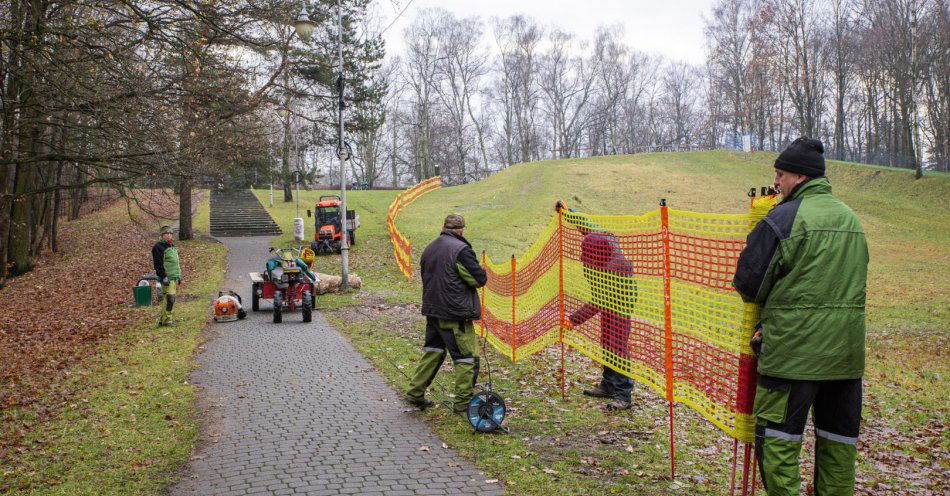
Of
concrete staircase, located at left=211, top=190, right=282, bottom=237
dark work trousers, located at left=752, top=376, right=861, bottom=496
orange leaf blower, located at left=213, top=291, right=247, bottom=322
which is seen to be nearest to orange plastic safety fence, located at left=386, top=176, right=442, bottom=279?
concrete staircase, located at left=211, top=190, right=282, bottom=237

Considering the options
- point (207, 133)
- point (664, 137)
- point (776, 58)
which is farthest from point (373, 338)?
point (664, 137)

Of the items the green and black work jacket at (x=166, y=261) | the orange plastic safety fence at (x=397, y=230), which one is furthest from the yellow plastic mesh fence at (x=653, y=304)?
the orange plastic safety fence at (x=397, y=230)

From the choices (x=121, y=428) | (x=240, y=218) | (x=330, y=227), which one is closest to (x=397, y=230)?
(x=330, y=227)

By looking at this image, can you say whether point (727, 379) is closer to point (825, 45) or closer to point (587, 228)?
point (587, 228)

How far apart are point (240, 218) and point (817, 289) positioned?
39100 millimetres

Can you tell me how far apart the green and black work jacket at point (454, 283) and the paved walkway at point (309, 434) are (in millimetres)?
1214

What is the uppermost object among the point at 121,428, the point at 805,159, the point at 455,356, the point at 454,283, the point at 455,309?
the point at 805,159

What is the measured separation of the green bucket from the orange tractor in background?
10645 millimetres

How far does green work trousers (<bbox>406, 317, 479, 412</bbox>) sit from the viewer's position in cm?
713

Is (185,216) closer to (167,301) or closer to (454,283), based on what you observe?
(167,301)

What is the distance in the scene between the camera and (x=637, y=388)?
28.3 ft

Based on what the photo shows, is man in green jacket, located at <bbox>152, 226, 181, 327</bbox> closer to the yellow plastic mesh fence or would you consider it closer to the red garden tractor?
the red garden tractor

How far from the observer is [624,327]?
21.8 ft

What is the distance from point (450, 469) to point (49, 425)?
4573 millimetres
